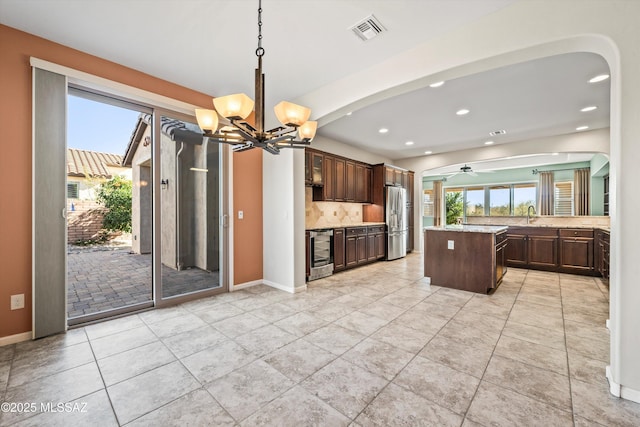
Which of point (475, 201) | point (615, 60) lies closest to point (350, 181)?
point (615, 60)

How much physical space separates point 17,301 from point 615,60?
5.06 metres

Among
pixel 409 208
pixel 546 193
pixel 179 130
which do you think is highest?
pixel 179 130

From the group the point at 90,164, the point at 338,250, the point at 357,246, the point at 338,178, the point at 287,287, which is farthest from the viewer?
the point at 90,164

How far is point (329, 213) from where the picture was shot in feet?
19.7

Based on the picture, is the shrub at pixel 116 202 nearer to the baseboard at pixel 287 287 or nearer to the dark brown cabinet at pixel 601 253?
the baseboard at pixel 287 287

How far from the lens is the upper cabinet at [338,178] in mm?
5102

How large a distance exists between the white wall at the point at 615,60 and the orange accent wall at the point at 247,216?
3.02m

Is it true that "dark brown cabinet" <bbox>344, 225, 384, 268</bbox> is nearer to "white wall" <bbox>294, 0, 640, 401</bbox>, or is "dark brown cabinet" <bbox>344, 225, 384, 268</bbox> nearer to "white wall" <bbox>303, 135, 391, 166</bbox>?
"white wall" <bbox>303, 135, 391, 166</bbox>

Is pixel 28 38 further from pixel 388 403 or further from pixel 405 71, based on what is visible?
pixel 388 403

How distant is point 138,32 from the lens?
2.37 m

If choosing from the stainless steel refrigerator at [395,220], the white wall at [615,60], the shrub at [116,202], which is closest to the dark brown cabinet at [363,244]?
the stainless steel refrigerator at [395,220]

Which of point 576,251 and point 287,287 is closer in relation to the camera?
point 287,287

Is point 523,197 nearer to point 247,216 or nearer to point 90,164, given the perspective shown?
point 247,216

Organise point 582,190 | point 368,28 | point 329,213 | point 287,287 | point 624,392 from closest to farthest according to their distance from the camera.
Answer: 1. point 624,392
2. point 368,28
3. point 287,287
4. point 329,213
5. point 582,190
